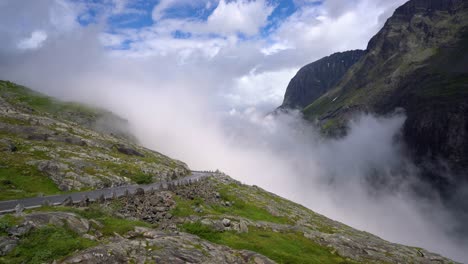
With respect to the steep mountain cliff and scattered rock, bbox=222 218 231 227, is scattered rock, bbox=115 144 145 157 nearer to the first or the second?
the steep mountain cliff

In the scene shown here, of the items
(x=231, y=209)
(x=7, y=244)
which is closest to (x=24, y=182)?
(x=231, y=209)

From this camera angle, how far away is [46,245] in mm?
22109

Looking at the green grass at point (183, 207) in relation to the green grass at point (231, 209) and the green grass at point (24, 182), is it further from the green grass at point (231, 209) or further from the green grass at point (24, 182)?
the green grass at point (24, 182)

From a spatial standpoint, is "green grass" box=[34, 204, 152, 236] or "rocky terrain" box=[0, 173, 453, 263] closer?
"rocky terrain" box=[0, 173, 453, 263]

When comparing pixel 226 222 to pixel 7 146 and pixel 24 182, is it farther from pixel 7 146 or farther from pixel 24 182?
pixel 7 146

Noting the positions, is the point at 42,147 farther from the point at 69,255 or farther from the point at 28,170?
the point at 69,255

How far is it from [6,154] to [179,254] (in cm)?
7611

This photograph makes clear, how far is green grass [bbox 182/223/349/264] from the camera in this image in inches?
1371

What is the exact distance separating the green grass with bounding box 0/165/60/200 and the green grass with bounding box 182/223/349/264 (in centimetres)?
3778

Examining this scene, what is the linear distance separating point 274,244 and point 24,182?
186ft

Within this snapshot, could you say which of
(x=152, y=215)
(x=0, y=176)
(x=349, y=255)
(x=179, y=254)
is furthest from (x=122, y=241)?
(x=0, y=176)

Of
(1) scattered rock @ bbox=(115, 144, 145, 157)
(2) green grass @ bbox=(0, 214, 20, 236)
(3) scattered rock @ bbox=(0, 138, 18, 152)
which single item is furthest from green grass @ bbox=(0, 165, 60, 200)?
(1) scattered rock @ bbox=(115, 144, 145, 157)

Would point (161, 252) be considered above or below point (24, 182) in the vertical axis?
above

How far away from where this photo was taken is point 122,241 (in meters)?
24.9
